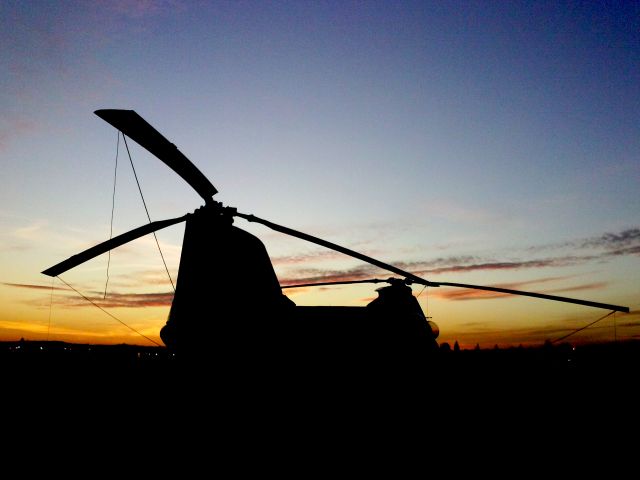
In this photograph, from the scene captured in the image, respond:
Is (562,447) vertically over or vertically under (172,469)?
under

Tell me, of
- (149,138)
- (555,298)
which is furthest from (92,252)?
(555,298)

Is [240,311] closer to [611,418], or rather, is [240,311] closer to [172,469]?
[172,469]

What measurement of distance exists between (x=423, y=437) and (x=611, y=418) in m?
11.8

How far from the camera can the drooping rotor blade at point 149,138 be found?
5.35 metres

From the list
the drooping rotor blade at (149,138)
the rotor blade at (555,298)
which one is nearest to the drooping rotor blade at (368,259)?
the rotor blade at (555,298)

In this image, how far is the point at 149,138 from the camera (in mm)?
5602

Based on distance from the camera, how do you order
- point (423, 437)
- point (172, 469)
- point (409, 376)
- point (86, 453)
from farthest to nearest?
point (409, 376) < point (423, 437) < point (86, 453) < point (172, 469)

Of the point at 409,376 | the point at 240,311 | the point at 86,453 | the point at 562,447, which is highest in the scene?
the point at 240,311

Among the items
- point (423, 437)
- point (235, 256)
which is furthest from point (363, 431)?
point (235, 256)

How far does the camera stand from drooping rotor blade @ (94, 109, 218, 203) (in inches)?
211

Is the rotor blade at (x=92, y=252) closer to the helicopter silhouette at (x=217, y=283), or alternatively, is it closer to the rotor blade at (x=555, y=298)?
the helicopter silhouette at (x=217, y=283)

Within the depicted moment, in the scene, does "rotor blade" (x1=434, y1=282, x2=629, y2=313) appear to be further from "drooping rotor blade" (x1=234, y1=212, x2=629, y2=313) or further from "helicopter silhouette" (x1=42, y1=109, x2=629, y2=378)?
"helicopter silhouette" (x1=42, y1=109, x2=629, y2=378)

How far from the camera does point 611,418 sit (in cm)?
1664

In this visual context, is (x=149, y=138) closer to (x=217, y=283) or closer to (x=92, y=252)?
(x=92, y=252)
